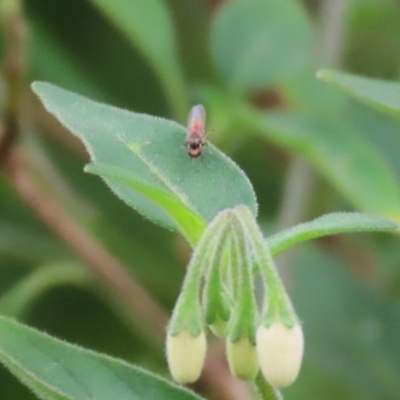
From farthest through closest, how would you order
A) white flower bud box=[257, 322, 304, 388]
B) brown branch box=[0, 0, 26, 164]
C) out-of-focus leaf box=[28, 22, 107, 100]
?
out-of-focus leaf box=[28, 22, 107, 100] → brown branch box=[0, 0, 26, 164] → white flower bud box=[257, 322, 304, 388]

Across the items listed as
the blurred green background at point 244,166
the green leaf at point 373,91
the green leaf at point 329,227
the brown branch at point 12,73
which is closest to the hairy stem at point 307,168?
the blurred green background at point 244,166

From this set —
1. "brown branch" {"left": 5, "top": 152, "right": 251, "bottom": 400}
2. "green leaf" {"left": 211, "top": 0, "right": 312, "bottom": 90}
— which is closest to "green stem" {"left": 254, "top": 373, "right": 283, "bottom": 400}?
"brown branch" {"left": 5, "top": 152, "right": 251, "bottom": 400}

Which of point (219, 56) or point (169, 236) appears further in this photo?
point (169, 236)

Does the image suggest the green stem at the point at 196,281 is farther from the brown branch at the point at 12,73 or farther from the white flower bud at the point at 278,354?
the brown branch at the point at 12,73

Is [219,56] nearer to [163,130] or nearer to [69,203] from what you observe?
[69,203]

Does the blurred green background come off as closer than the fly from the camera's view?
No

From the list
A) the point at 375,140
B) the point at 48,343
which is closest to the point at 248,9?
the point at 375,140

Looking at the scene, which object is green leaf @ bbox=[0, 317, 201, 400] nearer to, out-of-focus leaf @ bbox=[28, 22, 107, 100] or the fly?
the fly
